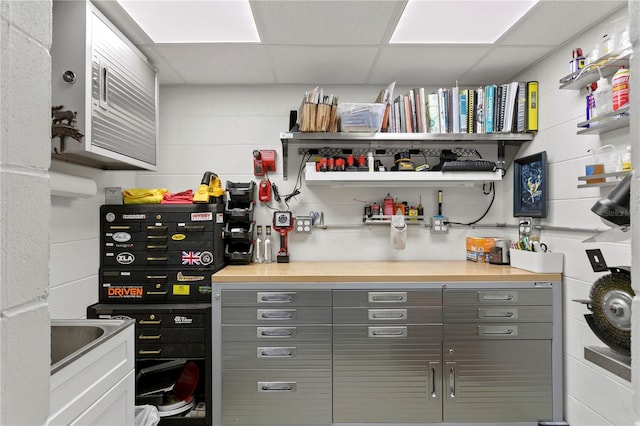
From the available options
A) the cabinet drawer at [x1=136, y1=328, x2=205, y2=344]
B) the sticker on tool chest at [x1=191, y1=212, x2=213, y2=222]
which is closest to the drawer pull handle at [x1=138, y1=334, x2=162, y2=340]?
the cabinet drawer at [x1=136, y1=328, x2=205, y2=344]

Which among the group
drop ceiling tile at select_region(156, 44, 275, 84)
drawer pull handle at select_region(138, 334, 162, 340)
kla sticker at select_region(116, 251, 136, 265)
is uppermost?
drop ceiling tile at select_region(156, 44, 275, 84)

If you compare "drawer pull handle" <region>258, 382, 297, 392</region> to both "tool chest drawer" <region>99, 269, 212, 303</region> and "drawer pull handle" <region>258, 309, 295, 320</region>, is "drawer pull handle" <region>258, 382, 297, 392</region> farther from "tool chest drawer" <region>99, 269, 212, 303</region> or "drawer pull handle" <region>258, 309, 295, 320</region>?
"tool chest drawer" <region>99, 269, 212, 303</region>

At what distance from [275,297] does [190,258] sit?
2.13 ft

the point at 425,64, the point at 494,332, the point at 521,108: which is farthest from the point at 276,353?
the point at 521,108

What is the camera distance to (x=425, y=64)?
8.21 ft

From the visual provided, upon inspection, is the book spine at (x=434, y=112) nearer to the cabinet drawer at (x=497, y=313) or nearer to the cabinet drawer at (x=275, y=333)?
the cabinet drawer at (x=497, y=313)

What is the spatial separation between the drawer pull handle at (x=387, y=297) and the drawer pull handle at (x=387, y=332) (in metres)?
0.17

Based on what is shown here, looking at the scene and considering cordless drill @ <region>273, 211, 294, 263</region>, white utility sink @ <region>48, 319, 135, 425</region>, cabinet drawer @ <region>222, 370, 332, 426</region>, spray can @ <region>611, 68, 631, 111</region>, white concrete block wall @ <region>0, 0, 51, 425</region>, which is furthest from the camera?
cordless drill @ <region>273, 211, 294, 263</region>

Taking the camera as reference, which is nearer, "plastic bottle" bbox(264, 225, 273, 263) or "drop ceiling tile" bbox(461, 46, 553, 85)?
"drop ceiling tile" bbox(461, 46, 553, 85)

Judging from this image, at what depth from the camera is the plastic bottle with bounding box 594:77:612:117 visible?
68.8 inches

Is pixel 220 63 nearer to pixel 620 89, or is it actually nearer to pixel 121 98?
pixel 121 98

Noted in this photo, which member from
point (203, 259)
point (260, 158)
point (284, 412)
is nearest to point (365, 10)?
point (260, 158)

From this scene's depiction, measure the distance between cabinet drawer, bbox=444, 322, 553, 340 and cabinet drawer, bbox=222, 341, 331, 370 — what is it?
0.81 m

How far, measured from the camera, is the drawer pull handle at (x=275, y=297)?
7.22ft
